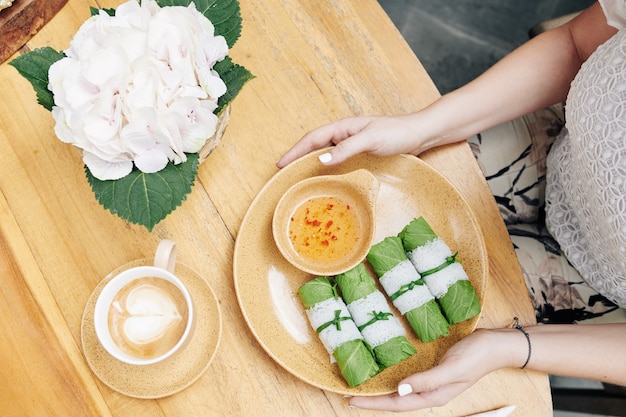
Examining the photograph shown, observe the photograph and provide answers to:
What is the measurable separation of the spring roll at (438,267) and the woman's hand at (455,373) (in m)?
0.06

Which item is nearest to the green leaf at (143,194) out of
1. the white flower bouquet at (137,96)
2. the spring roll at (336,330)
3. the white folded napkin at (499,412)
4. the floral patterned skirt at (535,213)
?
the white flower bouquet at (137,96)

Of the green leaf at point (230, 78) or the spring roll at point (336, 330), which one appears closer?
the green leaf at point (230, 78)

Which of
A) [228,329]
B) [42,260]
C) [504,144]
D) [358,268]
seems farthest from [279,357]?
[504,144]

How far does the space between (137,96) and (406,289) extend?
61 cm

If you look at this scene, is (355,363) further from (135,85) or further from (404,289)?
(135,85)

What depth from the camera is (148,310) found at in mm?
923

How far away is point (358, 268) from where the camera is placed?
3.37ft

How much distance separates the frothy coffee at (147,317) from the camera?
2.98 feet

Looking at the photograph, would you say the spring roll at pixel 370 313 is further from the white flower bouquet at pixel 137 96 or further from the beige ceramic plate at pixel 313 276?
the white flower bouquet at pixel 137 96

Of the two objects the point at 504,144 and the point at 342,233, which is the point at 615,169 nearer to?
the point at 504,144

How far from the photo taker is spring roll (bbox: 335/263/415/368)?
1.01 meters

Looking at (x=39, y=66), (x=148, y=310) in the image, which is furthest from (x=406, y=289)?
(x=39, y=66)

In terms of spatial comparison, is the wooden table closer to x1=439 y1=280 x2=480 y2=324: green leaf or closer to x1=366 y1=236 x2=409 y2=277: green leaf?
x1=439 y1=280 x2=480 y2=324: green leaf

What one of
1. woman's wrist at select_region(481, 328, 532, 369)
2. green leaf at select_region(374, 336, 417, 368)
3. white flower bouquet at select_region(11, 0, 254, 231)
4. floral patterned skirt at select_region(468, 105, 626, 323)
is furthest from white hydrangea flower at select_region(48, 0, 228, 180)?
floral patterned skirt at select_region(468, 105, 626, 323)
